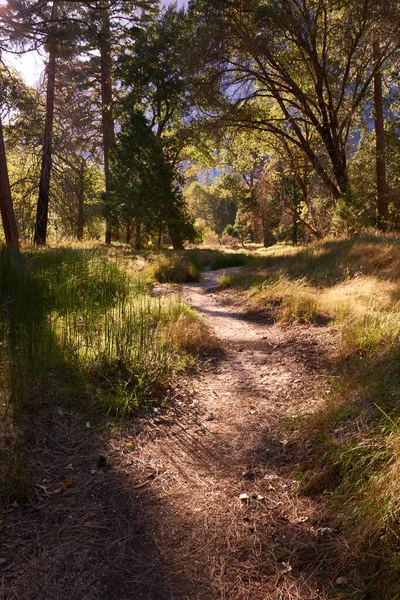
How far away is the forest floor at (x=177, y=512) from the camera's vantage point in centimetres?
142

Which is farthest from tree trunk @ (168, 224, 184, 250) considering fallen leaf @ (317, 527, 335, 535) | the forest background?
fallen leaf @ (317, 527, 335, 535)

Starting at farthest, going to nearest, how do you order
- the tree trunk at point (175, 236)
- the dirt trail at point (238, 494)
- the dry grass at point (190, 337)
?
the tree trunk at point (175, 236) → the dry grass at point (190, 337) → the dirt trail at point (238, 494)

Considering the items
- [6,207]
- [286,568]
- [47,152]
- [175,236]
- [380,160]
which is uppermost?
[380,160]

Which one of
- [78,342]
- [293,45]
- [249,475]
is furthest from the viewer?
[293,45]

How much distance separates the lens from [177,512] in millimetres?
1810

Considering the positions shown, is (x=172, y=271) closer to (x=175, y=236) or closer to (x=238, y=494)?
(x=238, y=494)

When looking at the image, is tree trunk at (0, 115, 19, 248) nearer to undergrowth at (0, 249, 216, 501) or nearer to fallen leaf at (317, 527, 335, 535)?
undergrowth at (0, 249, 216, 501)

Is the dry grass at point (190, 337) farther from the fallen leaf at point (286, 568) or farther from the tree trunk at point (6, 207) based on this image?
the tree trunk at point (6, 207)

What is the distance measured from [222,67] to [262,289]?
8.76 m

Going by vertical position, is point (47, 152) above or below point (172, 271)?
above

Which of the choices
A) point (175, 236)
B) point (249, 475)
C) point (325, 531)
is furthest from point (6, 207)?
point (175, 236)

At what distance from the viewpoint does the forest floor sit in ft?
4.65

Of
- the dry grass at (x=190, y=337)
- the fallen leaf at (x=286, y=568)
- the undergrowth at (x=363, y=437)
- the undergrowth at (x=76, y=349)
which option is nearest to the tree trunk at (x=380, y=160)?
the undergrowth at (x=363, y=437)

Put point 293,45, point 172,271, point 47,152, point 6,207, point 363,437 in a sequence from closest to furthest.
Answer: point 363,437 < point 6,207 < point 47,152 < point 172,271 < point 293,45
